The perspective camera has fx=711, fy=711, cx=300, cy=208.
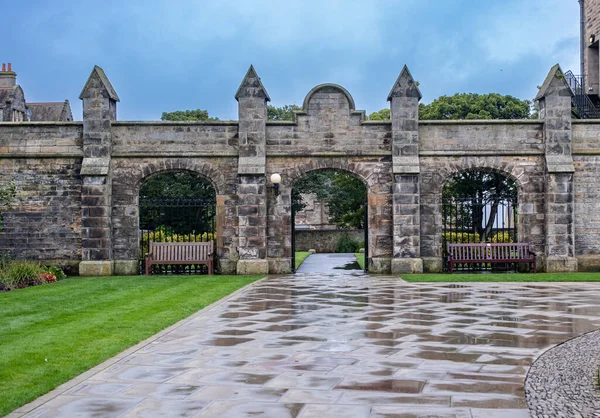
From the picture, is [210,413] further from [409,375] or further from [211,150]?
[211,150]

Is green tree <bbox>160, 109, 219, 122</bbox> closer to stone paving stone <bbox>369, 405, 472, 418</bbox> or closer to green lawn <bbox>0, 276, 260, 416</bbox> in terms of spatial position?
green lawn <bbox>0, 276, 260, 416</bbox>

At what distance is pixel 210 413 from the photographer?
6.09 m

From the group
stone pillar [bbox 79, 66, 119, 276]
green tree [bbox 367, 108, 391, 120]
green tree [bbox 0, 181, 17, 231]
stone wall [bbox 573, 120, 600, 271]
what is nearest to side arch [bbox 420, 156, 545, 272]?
stone wall [bbox 573, 120, 600, 271]

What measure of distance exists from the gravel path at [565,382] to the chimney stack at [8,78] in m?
51.8

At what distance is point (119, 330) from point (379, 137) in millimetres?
13260

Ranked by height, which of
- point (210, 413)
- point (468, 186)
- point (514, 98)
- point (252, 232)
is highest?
point (514, 98)

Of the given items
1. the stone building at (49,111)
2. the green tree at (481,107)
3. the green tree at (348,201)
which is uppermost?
the stone building at (49,111)

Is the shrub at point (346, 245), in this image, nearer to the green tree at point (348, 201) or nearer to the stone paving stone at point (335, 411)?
the green tree at point (348, 201)

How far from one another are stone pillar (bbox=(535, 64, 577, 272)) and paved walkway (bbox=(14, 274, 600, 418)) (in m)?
7.66

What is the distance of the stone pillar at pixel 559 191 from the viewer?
70.1ft

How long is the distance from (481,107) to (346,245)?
1106cm

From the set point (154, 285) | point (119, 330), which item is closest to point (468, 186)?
point (154, 285)

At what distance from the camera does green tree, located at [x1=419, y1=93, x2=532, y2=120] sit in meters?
35.9

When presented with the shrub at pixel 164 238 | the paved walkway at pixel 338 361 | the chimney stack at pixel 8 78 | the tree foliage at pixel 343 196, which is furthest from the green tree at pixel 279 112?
the paved walkway at pixel 338 361
